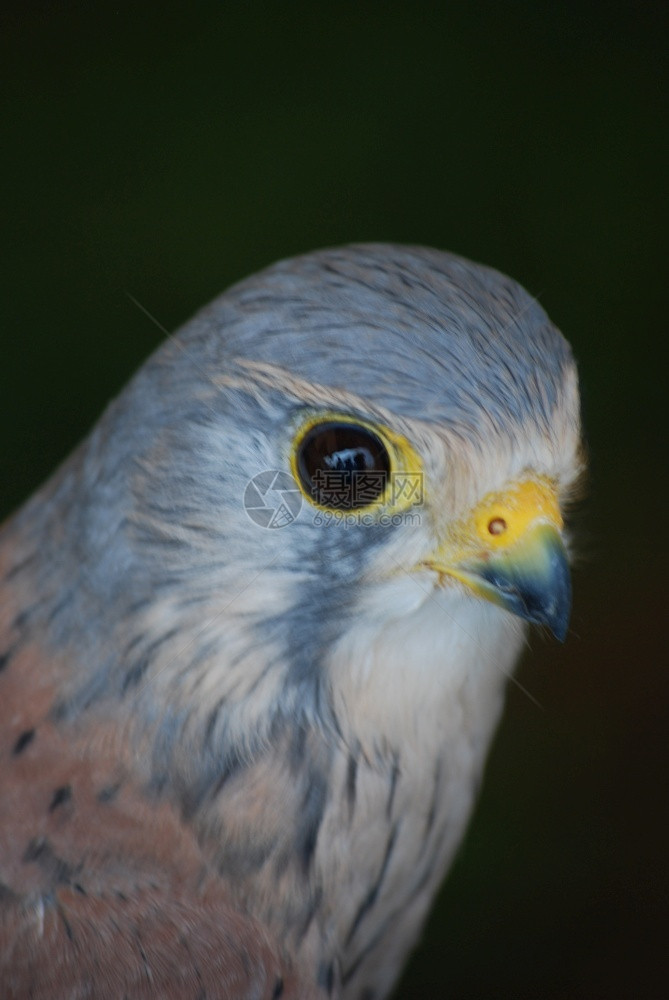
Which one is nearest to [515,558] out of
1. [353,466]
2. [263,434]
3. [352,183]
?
[353,466]

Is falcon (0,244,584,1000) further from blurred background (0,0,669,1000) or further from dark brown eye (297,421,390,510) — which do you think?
blurred background (0,0,669,1000)

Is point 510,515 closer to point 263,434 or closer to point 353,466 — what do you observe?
point 353,466

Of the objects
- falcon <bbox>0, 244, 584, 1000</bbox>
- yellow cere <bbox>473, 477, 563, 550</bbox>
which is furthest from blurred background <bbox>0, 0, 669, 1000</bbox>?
yellow cere <bbox>473, 477, 563, 550</bbox>

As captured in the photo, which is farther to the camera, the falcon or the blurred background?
the blurred background

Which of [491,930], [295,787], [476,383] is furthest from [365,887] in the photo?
[491,930]

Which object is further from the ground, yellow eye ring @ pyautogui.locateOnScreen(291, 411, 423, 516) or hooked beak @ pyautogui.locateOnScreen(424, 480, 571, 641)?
yellow eye ring @ pyautogui.locateOnScreen(291, 411, 423, 516)

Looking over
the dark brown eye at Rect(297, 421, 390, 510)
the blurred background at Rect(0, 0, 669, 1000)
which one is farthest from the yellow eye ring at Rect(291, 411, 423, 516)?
the blurred background at Rect(0, 0, 669, 1000)
